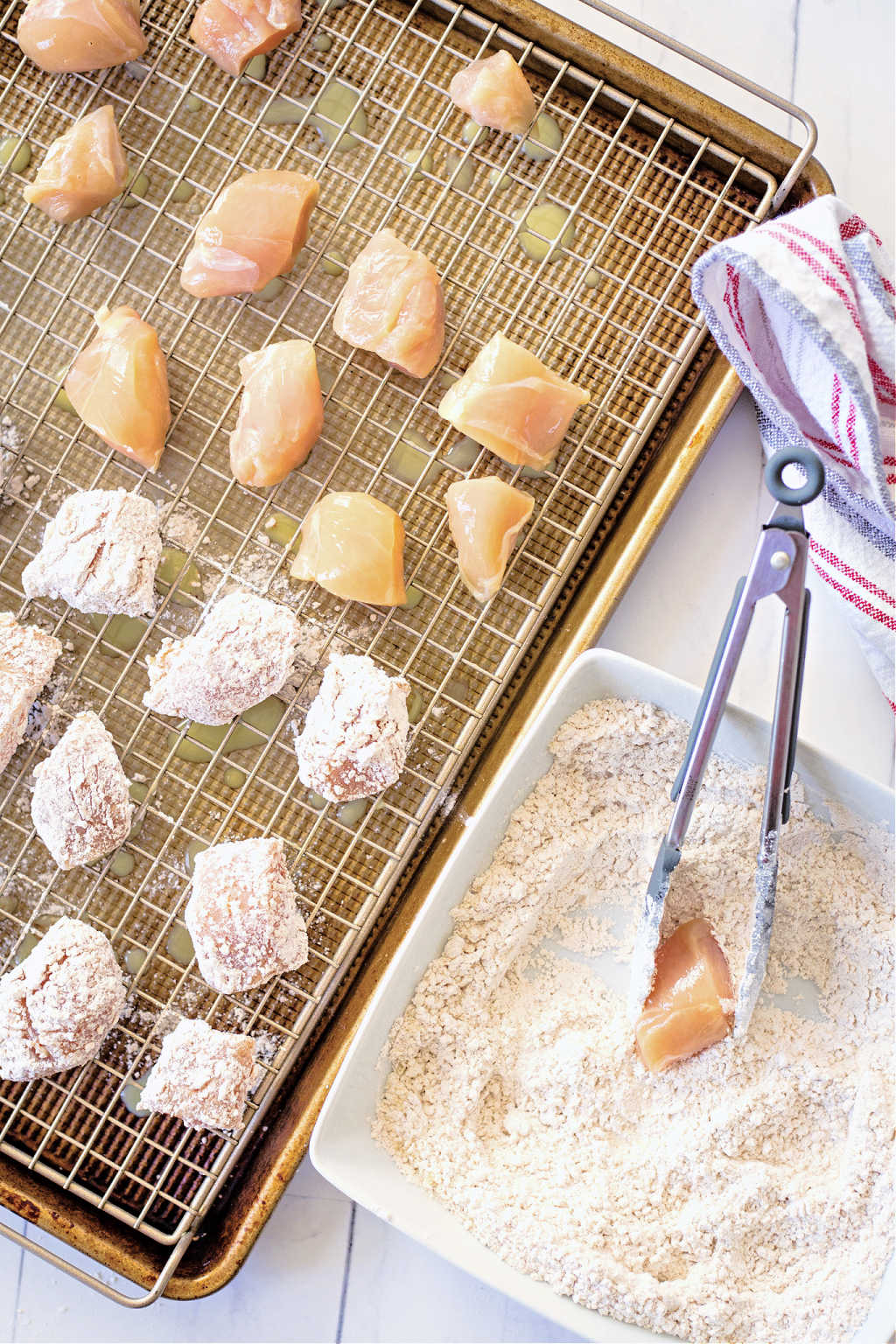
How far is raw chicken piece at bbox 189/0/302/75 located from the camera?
1.25 meters

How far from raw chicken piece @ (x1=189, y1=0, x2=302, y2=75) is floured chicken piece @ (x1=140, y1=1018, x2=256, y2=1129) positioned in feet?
3.79

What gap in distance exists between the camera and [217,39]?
A: 127 cm

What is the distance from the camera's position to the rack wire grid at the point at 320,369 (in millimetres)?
1284

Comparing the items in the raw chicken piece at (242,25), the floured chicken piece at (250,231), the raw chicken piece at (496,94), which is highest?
the raw chicken piece at (496,94)

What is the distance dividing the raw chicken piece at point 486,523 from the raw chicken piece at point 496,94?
43 cm

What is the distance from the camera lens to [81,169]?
1245 millimetres

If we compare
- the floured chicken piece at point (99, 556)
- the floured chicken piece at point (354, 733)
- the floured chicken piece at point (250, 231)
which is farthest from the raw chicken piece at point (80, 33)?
the floured chicken piece at point (354, 733)

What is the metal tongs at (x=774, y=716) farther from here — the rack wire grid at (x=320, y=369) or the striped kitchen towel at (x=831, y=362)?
the rack wire grid at (x=320, y=369)

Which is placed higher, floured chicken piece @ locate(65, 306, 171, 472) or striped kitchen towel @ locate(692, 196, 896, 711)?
striped kitchen towel @ locate(692, 196, 896, 711)

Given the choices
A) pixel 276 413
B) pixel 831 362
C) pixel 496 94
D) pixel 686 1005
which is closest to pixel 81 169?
pixel 276 413

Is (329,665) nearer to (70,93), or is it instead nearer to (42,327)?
(42,327)

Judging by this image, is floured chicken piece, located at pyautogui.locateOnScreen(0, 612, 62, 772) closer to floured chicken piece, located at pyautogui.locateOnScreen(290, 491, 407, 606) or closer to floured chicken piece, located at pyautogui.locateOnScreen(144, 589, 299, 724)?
floured chicken piece, located at pyautogui.locateOnScreen(144, 589, 299, 724)

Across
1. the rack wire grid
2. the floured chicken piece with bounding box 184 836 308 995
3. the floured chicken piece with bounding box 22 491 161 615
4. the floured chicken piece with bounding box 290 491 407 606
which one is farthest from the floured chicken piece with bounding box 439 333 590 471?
the floured chicken piece with bounding box 184 836 308 995

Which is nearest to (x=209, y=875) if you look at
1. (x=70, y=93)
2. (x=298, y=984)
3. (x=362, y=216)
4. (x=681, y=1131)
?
(x=298, y=984)
